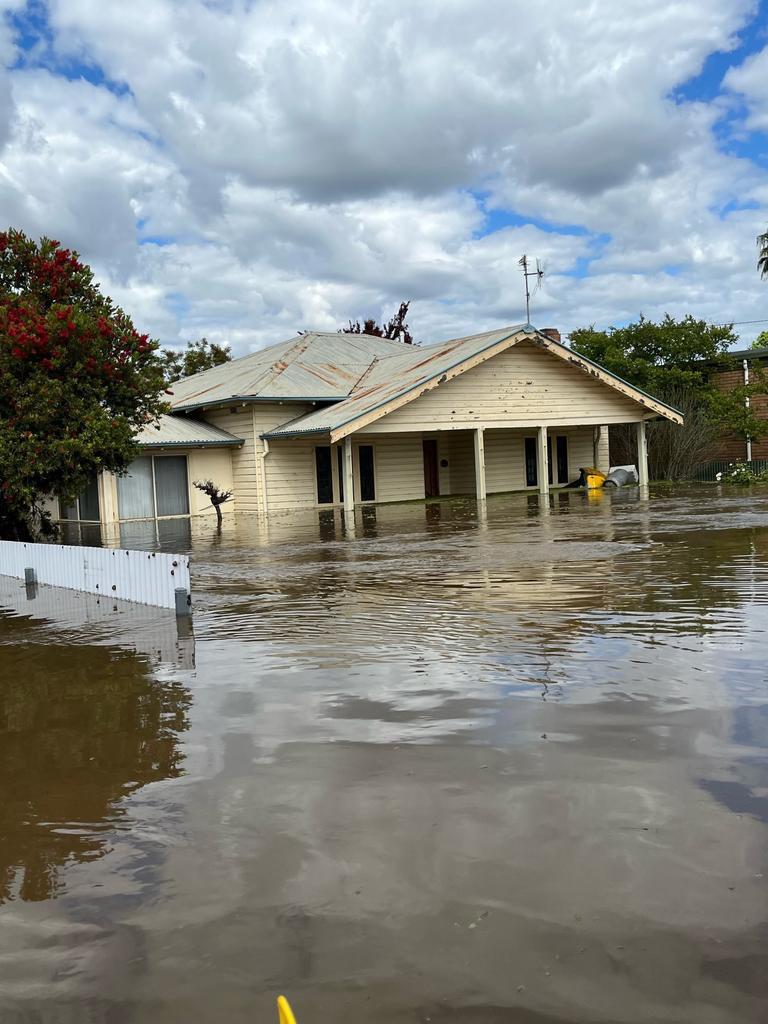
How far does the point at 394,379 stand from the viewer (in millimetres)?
29656

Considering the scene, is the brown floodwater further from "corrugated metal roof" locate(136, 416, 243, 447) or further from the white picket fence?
"corrugated metal roof" locate(136, 416, 243, 447)

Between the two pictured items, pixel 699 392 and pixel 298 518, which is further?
pixel 699 392

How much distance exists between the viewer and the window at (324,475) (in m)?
30.7

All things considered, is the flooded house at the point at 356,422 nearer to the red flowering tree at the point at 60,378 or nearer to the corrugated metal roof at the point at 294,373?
the corrugated metal roof at the point at 294,373

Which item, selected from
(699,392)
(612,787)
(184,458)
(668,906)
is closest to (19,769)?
(612,787)

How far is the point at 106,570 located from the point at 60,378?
23.6 feet

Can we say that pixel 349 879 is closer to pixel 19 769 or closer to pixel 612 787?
pixel 612 787

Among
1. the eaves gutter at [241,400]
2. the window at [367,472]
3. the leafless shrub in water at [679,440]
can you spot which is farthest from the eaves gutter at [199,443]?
the leafless shrub in water at [679,440]

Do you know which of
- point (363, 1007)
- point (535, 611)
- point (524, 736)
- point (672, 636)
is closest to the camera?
point (363, 1007)

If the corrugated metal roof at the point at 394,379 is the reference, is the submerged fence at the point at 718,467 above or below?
below

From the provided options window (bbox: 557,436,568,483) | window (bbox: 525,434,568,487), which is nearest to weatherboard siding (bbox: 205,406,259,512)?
window (bbox: 525,434,568,487)

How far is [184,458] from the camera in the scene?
29.2 meters

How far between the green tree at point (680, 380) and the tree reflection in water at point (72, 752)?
31819 millimetres

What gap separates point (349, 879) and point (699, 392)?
37.2m
